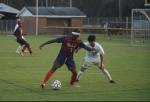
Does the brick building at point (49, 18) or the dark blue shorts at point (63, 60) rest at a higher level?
the brick building at point (49, 18)

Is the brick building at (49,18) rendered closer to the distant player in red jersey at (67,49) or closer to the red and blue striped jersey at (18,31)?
the red and blue striped jersey at (18,31)

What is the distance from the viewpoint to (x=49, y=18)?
4988cm

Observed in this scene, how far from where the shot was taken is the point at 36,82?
31.1ft

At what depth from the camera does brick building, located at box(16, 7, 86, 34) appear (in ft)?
159

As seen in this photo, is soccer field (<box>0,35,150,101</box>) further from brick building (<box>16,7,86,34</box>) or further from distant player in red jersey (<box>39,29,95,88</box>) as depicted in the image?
brick building (<box>16,7,86,34</box>)

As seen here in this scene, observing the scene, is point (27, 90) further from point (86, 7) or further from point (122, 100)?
A: point (86, 7)

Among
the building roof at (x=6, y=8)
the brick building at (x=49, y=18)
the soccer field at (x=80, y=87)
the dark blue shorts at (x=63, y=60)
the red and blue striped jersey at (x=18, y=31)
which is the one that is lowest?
the soccer field at (x=80, y=87)

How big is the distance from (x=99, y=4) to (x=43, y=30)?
2972cm

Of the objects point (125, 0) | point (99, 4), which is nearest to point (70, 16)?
point (125, 0)

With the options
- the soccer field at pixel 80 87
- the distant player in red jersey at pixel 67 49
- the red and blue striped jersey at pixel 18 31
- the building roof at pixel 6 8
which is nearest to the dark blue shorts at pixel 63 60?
the distant player in red jersey at pixel 67 49

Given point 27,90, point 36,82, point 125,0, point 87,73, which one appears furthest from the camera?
point 125,0

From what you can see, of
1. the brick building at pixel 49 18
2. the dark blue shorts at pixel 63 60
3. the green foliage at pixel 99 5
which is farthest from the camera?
the green foliage at pixel 99 5

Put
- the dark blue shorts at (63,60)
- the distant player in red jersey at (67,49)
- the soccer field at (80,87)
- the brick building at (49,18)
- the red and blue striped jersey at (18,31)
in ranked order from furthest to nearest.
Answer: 1. the brick building at (49,18)
2. the red and blue striped jersey at (18,31)
3. the dark blue shorts at (63,60)
4. the distant player in red jersey at (67,49)
5. the soccer field at (80,87)

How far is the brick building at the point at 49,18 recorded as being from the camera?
1906 inches
